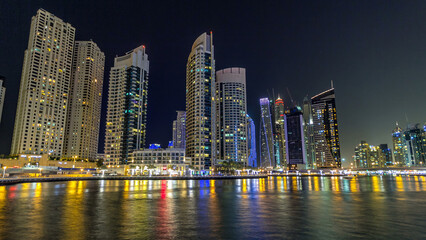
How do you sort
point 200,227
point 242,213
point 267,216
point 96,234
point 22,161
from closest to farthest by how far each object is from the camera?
point 96,234 → point 200,227 → point 267,216 → point 242,213 → point 22,161

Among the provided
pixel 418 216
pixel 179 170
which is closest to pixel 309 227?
pixel 418 216

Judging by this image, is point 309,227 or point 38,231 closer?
point 38,231

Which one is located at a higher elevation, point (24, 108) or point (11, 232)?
point (24, 108)

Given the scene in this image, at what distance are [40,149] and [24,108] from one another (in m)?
33.6

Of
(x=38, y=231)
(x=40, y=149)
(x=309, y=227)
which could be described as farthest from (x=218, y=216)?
(x=40, y=149)

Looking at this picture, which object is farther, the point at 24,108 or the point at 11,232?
the point at 24,108

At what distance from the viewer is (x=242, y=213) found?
102 feet

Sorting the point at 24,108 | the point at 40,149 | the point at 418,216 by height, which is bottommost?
the point at 418,216

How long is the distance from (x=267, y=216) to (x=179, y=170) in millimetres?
175539

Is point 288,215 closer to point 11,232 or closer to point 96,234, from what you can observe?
point 96,234

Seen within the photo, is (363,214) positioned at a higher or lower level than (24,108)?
lower

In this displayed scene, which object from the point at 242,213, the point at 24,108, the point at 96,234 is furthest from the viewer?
the point at 24,108

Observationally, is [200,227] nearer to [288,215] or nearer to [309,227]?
[309,227]

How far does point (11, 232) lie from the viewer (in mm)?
21203
